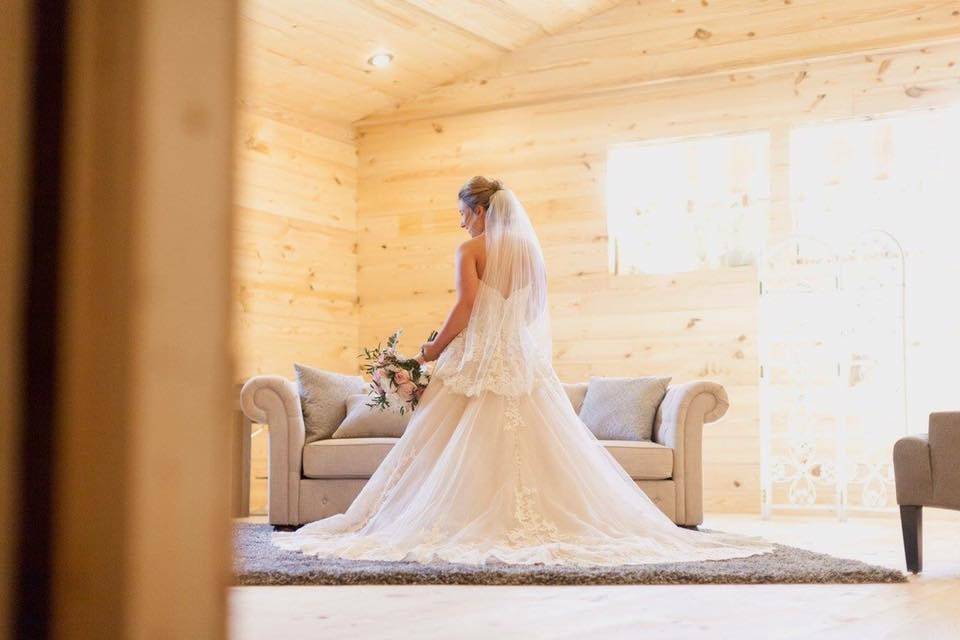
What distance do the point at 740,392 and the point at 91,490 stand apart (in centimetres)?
707

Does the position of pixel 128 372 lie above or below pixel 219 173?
below

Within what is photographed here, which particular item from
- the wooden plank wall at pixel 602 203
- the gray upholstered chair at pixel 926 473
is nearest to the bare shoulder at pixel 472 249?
the gray upholstered chair at pixel 926 473

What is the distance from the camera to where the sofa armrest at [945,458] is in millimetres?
3820

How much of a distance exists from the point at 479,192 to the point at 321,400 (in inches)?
65.0

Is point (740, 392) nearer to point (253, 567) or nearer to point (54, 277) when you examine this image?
point (253, 567)

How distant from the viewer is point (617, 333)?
7891 mm

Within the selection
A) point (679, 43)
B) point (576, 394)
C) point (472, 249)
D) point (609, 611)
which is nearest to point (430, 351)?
point (472, 249)

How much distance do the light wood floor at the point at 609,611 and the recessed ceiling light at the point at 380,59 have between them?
5.04 m

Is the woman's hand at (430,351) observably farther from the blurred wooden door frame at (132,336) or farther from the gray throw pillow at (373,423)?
the blurred wooden door frame at (132,336)

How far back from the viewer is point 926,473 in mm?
3924

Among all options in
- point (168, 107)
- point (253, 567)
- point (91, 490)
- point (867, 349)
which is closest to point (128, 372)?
point (91, 490)

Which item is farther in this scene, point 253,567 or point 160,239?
point 253,567

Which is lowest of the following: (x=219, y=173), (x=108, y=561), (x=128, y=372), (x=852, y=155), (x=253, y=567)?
(x=253, y=567)

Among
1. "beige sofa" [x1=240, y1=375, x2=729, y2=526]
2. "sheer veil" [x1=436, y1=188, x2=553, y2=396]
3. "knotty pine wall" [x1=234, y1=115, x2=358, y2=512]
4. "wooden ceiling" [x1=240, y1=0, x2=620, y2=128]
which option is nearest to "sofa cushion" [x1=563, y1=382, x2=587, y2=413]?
"beige sofa" [x1=240, y1=375, x2=729, y2=526]
